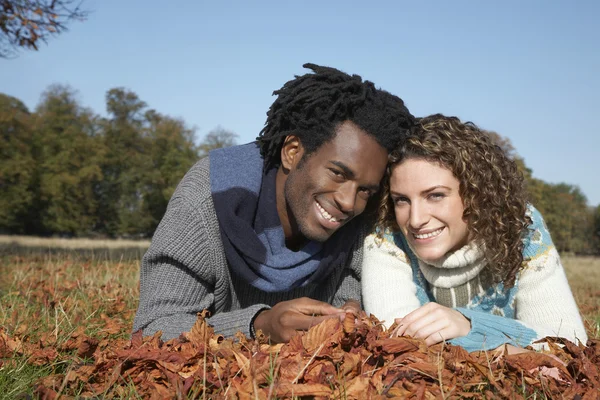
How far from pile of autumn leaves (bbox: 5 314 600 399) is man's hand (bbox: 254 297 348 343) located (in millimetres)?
222

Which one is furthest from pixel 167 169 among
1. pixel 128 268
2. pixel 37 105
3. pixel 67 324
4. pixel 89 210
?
pixel 67 324

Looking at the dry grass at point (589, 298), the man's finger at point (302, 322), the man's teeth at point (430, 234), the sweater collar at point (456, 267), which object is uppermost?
the man's teeth at point (430, 234)

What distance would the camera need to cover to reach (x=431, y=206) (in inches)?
132

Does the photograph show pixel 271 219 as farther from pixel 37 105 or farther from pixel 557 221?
pixel 557 221

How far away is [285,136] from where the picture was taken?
3625mm

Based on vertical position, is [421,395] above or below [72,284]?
above

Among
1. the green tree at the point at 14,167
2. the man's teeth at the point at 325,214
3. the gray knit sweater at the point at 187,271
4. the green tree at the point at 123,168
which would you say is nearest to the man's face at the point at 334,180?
the man's teeth at the point at 325,214

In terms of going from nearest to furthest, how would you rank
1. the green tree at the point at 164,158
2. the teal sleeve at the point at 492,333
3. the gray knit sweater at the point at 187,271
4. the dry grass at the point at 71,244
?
the teal sleeve at the point at 492,333 < the gray knit sweater at the point at 187,271 < the dry grass at the point at 71,244 < the green tree at the point at 164,158

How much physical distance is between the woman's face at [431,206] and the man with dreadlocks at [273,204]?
19cm

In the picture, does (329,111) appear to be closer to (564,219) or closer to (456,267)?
(456,267)

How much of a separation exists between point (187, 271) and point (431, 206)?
1543 mm

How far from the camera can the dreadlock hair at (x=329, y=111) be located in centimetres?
337

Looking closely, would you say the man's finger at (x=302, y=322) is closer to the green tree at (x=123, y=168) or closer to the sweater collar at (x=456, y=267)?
the sweater collar at (x=456, y=267)

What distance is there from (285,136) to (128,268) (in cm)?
430
